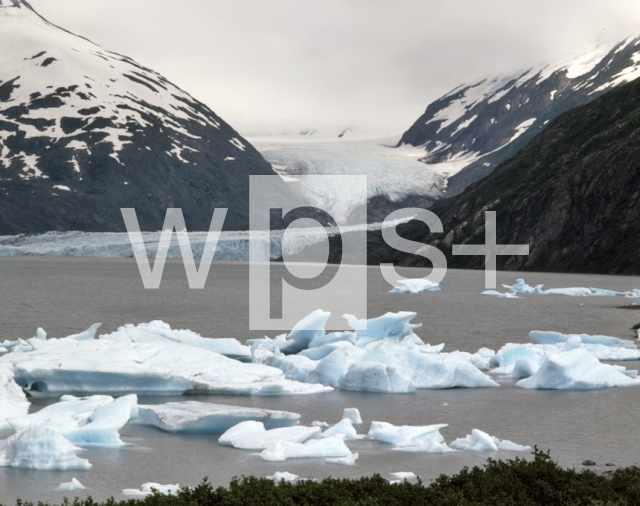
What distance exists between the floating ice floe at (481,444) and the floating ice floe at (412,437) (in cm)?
27

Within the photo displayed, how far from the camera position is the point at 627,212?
81.1 metres

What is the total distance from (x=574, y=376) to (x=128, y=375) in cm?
1080

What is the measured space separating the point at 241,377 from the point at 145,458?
7106mm

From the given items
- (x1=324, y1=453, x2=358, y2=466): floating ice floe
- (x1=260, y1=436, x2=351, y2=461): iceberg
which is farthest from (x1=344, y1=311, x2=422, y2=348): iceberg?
(x1=324, y1=453, x2=358, y2=466): floating ice floe

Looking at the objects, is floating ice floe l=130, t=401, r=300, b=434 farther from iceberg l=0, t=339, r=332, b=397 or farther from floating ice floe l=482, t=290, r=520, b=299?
floating ice floe l=482, t=290, r=520, b=299

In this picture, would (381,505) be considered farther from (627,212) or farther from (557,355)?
(627,212)

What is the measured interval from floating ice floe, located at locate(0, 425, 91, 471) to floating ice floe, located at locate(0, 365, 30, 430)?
2.54m

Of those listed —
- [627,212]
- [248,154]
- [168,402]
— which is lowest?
[168,402]

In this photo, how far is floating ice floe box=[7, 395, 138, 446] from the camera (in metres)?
13.7

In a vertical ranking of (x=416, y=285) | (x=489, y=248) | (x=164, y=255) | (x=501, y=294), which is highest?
(x=489, y=248)

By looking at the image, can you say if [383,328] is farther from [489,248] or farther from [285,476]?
[489,248]

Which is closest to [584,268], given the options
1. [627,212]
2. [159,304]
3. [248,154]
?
[627,212]

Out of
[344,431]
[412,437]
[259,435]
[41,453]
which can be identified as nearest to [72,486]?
[41,453]

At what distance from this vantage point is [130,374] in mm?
18406
